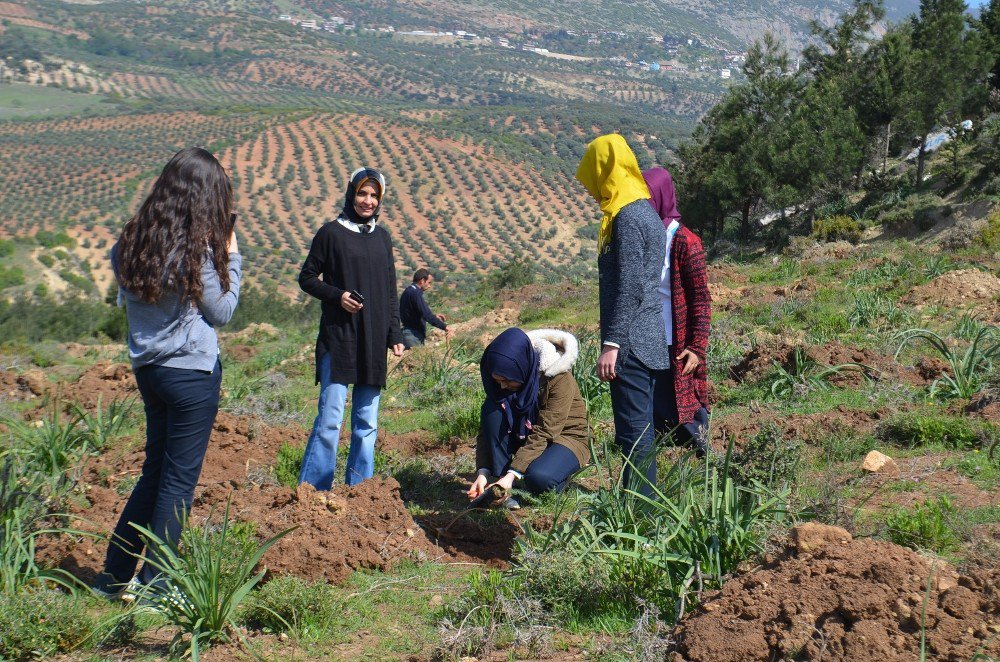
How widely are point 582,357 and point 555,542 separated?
307 cm

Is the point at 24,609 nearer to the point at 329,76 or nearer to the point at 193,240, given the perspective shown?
the point at 193,240

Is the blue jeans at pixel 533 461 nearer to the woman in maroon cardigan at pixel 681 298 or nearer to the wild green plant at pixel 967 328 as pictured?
the woman in maroon cardigan at pixel 681 298

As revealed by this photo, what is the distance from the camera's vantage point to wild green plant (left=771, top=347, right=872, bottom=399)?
579cm

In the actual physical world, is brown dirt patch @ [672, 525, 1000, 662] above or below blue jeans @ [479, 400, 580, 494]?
above

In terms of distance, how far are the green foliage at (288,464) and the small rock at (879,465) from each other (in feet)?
9.52

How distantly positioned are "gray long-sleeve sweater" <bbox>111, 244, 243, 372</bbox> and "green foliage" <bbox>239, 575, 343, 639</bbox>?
2.59 ft

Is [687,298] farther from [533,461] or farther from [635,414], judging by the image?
[533,461]

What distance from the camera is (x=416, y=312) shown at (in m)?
9.19

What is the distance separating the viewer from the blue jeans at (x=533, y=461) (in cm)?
421

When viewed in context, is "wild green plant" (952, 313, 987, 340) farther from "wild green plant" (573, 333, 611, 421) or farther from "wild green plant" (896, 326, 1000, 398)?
"wild green plant" (573, 333, 611, 421)

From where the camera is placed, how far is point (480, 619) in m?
2.88

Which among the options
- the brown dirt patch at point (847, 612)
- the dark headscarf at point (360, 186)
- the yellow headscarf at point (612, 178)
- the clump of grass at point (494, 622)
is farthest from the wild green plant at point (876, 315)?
the clump of grass at point (494, 622)

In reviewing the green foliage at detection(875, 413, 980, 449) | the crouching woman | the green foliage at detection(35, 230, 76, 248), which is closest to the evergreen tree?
the green foliage at detection(875, 413, 980, 449)

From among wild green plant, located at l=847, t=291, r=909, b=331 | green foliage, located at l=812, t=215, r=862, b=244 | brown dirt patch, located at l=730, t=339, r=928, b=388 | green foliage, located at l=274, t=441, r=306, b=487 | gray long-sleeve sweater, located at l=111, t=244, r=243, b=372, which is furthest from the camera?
green foliage, located at l=812, t=215, r=862, b=244
